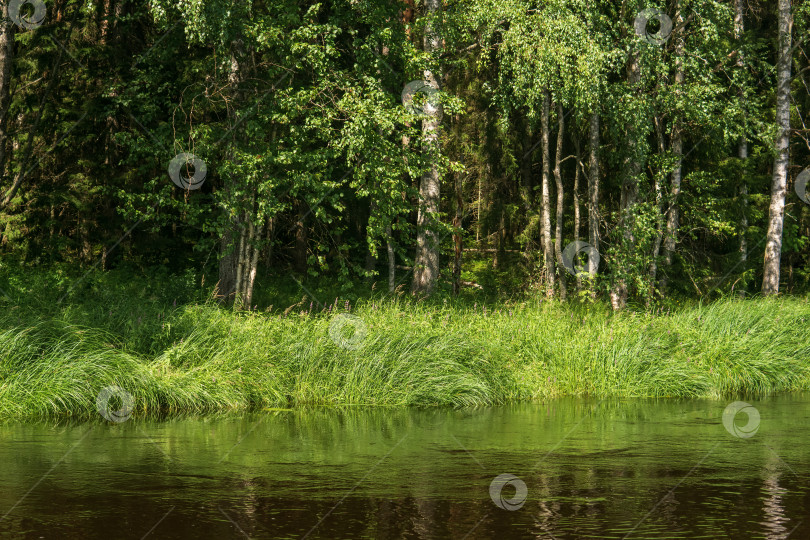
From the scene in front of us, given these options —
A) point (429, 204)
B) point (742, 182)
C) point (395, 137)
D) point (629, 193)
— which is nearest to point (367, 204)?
point (429, 204)

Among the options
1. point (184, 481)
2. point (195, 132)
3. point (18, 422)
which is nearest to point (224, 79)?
point (195, 132)

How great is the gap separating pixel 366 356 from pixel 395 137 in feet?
16.2

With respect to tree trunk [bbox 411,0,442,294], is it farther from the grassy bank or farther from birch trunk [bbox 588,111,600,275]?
birch trunk [bbox 588,111,600,275]

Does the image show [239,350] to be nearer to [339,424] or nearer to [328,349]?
[328,349]

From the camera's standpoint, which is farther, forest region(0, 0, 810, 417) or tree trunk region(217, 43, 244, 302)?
tree trunk region(217, 43, 244, 302)

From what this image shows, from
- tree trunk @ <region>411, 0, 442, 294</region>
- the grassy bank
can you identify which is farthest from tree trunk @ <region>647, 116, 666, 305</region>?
tree trunk @ <region>411, 0, 442, 294</region>

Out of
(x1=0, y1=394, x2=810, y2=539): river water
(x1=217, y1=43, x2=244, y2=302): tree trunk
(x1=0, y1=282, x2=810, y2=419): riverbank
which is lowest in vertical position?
(x1=0, y1=394, x2=810, y2=539): river water

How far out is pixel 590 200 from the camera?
22.3 metres

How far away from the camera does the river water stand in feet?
20.5

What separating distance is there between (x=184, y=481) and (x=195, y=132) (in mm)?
9272

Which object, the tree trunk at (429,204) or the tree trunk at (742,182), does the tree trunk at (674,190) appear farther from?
the tree trunk at (429,204)

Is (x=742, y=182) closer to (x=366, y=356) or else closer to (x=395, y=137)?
(x=395, y=137)

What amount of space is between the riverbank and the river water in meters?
0.69

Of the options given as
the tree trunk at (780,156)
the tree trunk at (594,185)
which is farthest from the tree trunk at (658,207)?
the tree trunk at (780,156)
